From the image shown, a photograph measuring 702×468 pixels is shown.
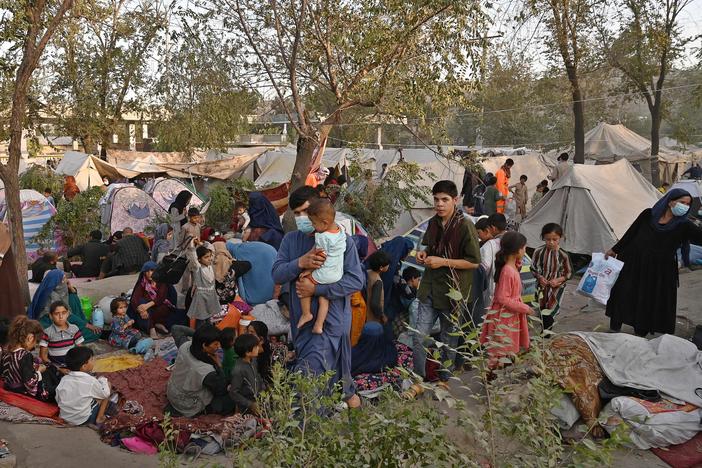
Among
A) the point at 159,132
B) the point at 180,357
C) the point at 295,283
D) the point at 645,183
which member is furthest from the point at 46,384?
the point at 159,132

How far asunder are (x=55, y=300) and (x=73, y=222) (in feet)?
16.5

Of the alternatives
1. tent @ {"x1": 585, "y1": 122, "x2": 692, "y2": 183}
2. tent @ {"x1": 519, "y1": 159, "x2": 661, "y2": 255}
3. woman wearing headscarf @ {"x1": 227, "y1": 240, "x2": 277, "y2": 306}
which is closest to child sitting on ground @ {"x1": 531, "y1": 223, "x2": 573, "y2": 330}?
woman wearing headscarf @ {"x1": 227, "y1": 240, "x2": 277, "y2": 306}

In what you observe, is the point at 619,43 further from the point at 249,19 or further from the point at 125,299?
the point at 125,299

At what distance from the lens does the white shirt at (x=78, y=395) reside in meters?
4.95

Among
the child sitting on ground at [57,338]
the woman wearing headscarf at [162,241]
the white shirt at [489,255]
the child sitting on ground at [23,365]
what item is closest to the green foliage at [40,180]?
the woman wearing headscarf at [162,241]

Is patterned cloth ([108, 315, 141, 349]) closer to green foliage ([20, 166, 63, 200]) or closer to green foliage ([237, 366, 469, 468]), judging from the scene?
green foliage ([237, 366, 469, 468])

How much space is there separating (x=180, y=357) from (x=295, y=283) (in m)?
1.52

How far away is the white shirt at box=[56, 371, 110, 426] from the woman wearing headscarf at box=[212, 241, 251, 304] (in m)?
2.10

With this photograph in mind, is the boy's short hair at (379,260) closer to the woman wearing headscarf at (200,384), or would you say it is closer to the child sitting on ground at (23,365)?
the woman wearing headscarf at (200,384)

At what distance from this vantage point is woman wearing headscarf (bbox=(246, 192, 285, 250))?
8.27 metres

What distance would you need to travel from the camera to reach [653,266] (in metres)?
6.06

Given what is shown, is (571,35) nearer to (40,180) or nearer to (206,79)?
(206,79)

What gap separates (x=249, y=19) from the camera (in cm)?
866

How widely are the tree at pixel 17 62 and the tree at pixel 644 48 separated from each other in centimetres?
1030
